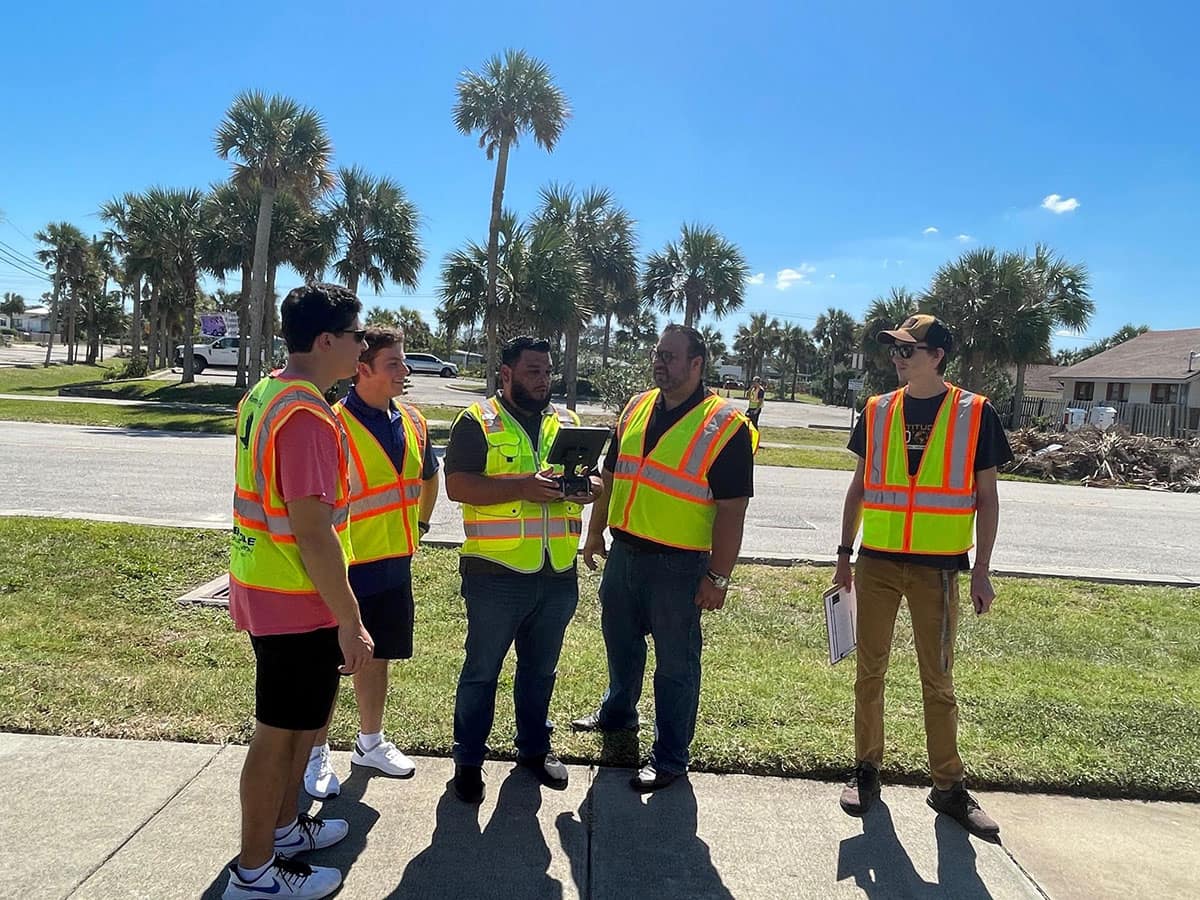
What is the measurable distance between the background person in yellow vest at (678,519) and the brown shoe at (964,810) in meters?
1.02

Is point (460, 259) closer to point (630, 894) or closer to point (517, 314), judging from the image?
point (517, 314)

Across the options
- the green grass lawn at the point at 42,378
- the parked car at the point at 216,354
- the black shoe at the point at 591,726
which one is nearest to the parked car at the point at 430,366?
the parked car at the point at 216,354

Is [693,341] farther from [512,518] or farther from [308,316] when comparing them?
[308,316]

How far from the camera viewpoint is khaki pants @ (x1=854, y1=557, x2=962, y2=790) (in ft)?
10.5

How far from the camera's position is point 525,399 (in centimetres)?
319

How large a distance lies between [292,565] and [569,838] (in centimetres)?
146

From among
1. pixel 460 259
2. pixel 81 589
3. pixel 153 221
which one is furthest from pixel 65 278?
pixel 81 589

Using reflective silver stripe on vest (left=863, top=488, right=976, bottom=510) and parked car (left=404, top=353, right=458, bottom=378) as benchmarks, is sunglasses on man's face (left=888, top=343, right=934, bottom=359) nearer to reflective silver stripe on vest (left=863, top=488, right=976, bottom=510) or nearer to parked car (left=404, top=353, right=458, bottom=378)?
reflective silver stripe on vest (left=863, top=488, right=976, bottom=510)

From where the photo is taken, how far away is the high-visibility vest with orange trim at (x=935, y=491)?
3.23 metres

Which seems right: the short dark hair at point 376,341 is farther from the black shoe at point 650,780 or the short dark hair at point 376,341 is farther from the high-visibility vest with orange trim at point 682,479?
the black shoe at point 650,780

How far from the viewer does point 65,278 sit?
4334 cm

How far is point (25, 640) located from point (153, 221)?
93.3 ft

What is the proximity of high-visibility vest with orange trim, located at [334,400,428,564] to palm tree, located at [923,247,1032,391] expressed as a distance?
26.0 meters

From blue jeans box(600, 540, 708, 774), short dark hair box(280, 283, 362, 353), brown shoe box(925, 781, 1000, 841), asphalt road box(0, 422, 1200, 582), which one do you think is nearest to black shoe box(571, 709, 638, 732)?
blue jeans box(600, 540, 708, 774)
